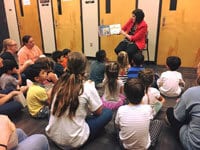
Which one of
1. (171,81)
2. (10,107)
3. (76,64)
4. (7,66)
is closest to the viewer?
(76,64)

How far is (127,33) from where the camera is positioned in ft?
12.5

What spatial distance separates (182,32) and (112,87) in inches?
95.6

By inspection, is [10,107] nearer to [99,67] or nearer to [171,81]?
[99,67]

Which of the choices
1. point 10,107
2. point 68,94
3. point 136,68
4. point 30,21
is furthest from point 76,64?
point 30,21

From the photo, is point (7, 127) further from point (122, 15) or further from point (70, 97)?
point (122, 15)

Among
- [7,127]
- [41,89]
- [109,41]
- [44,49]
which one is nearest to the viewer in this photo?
[7,127]

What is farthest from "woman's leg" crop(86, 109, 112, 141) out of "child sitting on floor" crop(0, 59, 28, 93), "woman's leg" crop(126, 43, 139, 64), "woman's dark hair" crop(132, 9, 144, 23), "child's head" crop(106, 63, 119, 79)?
"woman's dark hair" crop(132, 9, 144, 23)

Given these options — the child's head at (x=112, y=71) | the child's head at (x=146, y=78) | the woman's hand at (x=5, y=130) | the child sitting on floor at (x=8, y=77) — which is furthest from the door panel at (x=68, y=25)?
the woman's hand at (x=5, y=130)

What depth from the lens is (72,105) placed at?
1544mm

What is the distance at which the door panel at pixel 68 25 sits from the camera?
466 centimetres

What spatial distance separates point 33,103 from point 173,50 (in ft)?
10.3

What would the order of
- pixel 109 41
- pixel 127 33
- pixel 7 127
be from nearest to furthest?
pixel 7 127
pixel 127 33
pixel 109 41

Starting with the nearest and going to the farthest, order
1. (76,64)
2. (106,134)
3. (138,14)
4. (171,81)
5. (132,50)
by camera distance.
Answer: (76,64)
(106,134)
(171,81)
(138,14)
(132,50)

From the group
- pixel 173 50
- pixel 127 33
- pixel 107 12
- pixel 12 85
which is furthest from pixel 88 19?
pixel 12 85
